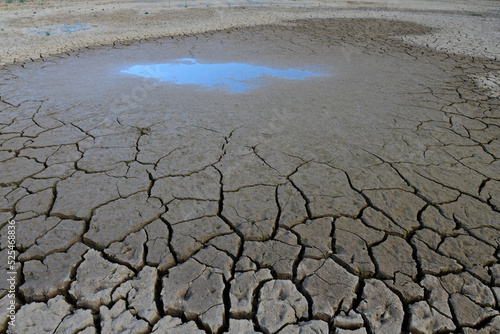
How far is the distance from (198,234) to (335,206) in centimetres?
95

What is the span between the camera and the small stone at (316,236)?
1.81 metres

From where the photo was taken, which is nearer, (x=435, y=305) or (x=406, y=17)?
(x=435, y=305)

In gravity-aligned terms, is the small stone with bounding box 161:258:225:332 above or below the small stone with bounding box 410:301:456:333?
below

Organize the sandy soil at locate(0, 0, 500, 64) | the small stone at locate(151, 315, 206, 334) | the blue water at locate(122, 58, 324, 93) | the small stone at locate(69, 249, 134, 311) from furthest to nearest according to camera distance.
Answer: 1. the sandy soil at locate(0, 0, 500, 64)
2. the blue water at locate(122, 58, 324, 93)
3. the small stone at locate(69, 249, 134, 311)
4. the small stone at locate(151, 315, 206, 334)

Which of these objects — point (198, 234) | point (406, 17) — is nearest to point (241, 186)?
point (198, 234)

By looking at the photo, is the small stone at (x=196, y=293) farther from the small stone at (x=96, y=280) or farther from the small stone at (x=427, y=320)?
the small stone at (x=427, y=320)

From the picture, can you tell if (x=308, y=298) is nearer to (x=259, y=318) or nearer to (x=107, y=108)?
(x=259, y=318)

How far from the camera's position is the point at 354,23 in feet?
28.8

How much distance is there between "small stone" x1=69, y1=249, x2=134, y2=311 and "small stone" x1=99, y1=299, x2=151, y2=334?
0.06m

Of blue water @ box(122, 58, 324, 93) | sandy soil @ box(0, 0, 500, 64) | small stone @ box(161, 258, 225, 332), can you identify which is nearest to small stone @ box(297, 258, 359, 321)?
small stone @ box(161, 258, 225, 332)

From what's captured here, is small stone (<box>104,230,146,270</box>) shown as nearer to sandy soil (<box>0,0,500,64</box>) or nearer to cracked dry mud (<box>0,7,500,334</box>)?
cracked dry mud (<box>0,7,500,334</box>)

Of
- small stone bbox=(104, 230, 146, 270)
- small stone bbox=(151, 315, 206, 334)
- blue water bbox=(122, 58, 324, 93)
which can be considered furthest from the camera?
blue water bbox=(122, 58, 324, 93)

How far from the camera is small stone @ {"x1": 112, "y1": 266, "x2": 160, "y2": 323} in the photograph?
4.88 feet

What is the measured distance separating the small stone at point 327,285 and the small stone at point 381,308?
0.21 feet
